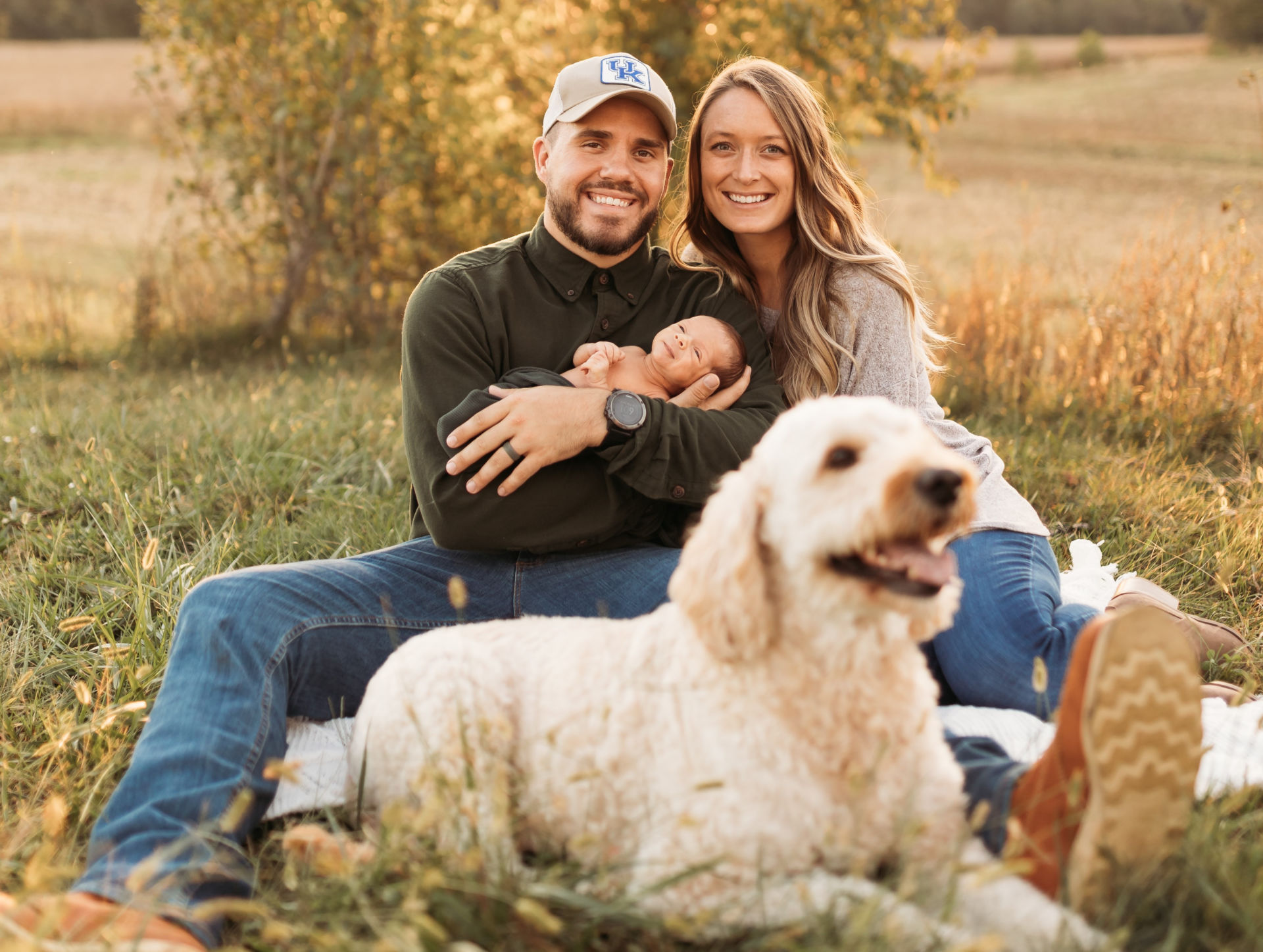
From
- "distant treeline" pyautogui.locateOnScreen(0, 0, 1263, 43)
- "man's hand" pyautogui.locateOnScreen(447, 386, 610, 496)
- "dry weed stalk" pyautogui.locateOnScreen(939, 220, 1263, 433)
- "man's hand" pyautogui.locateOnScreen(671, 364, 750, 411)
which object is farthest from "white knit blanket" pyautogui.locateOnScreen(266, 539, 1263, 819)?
"distant treeline" pyautogui.locateOnScreen(0, 0, 1263, 43)

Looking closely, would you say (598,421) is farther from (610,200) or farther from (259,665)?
(259,665)

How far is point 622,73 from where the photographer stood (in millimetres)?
3041

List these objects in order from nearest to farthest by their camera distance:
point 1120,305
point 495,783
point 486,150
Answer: point 495,783
point 1120,305
point 486,150

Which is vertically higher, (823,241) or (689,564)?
(823,241)

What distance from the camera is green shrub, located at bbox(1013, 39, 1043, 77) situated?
27.6 metres

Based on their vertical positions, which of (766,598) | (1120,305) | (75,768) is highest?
(1120,305)

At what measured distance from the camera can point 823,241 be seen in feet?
10.8

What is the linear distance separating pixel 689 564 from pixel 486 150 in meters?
6.11

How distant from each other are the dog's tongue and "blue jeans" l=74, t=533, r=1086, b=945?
566 millimetres

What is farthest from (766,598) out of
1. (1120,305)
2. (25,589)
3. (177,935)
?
(1120,305)

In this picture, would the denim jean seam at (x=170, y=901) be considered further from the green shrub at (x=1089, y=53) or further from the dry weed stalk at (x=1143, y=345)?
the green shrub at (x=1089, y=53)

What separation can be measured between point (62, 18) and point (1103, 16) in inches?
1325

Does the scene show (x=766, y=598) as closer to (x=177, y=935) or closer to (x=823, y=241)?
(x=177, y=935)

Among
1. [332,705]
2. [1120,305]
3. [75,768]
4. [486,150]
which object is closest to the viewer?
[75,768]
